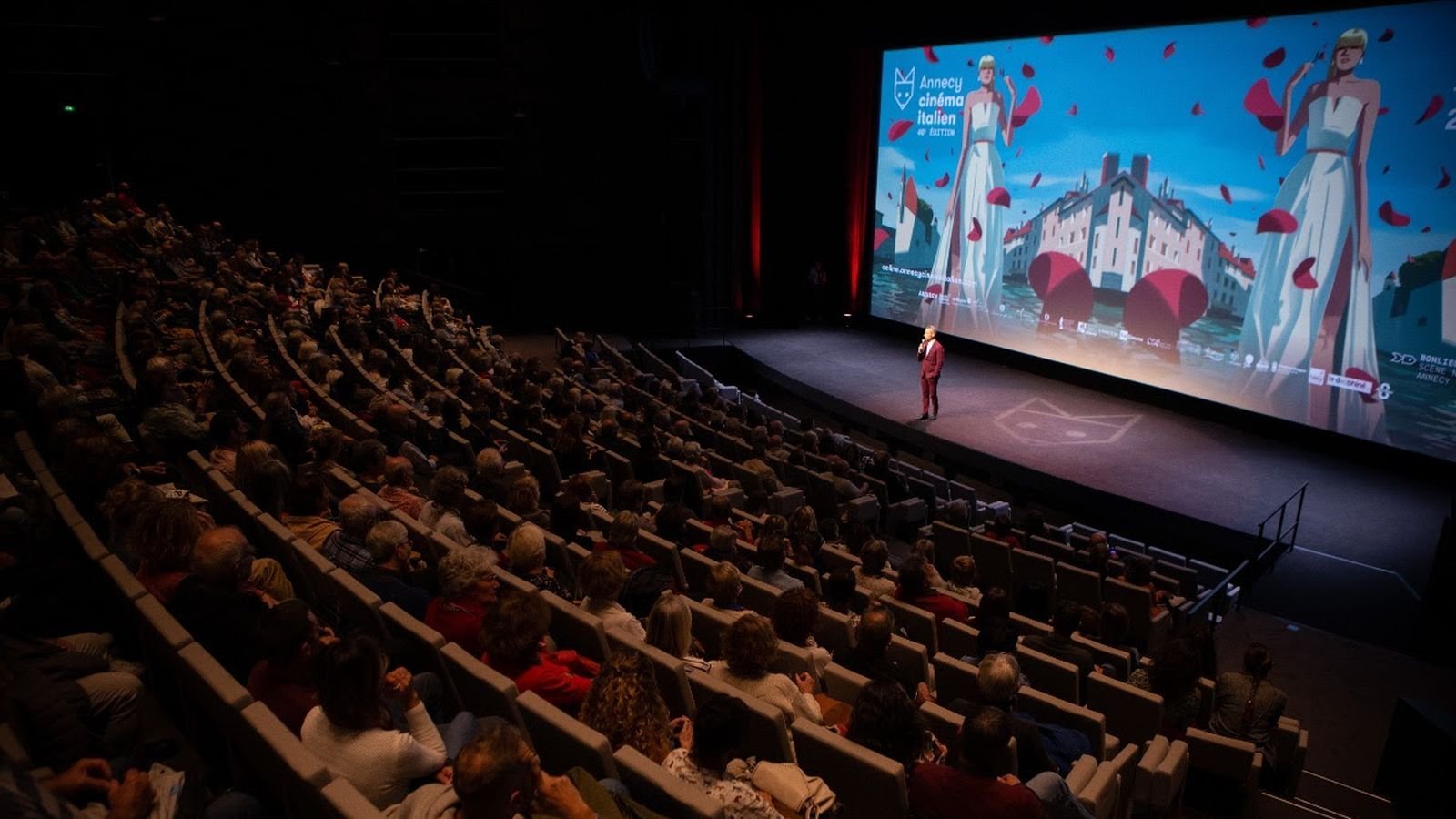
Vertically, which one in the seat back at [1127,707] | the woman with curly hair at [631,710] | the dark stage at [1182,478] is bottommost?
the dark stage at [1182,478]

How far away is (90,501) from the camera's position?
3.74 metres

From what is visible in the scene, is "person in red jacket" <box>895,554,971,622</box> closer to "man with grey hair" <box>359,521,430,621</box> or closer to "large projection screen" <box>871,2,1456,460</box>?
"man with grey hair" <box>359,521,430,621</box>

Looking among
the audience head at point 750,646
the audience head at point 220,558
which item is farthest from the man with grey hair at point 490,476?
the audience head at point 750,646

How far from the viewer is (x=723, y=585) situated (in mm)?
3793

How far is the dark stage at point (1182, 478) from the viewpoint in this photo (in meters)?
6.99

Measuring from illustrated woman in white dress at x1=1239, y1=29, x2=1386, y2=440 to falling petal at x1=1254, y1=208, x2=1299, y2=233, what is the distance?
0.14 feet

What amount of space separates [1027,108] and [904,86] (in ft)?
8.52

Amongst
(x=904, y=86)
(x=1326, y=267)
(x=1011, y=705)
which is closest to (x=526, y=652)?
(x=1011, y=705)

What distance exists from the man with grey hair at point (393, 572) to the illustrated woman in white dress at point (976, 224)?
10759 millimetres

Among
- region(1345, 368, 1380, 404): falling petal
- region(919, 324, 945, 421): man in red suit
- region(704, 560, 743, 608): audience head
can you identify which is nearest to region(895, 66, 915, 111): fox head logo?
Result: region(919, 324, 945, 421): man in red suit

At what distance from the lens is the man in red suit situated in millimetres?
10367

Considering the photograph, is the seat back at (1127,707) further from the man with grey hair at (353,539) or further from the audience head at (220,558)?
the audience head at (220,558)

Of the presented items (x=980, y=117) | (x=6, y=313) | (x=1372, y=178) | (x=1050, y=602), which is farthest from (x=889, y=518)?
(x=980, y=117)

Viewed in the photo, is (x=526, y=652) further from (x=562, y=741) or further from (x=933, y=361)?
(x=933, y=361)
